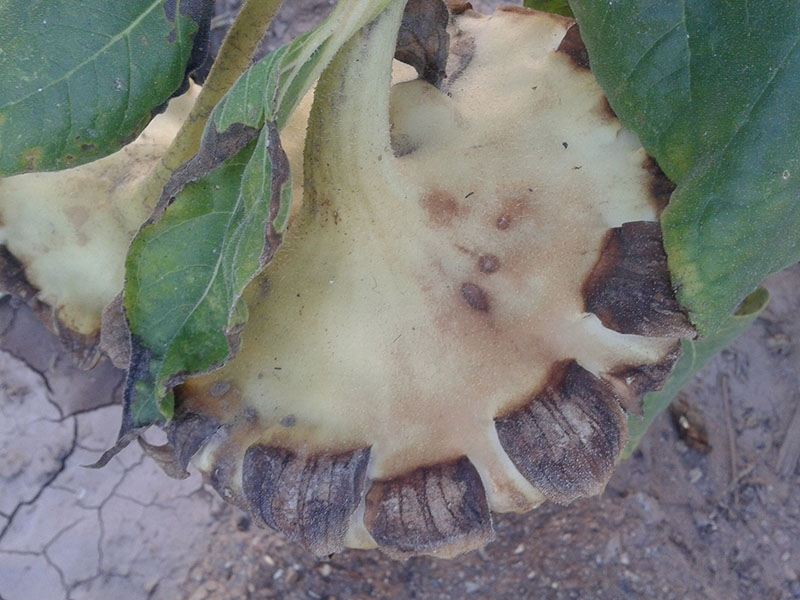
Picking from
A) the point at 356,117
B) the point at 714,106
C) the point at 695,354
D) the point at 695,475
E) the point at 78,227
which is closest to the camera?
the point at 714,106

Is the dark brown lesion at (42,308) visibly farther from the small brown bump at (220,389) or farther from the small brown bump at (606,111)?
the small brown bump at (606,111)

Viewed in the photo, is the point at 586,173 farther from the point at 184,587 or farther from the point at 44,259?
the point at 184,587

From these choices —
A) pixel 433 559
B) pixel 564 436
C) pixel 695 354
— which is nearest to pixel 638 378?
pixel 564 436

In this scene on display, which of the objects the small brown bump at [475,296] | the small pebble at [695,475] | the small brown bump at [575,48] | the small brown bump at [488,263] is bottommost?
the small pebble at [695,475]

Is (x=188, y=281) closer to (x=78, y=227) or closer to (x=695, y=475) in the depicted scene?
(x=78, y=227)

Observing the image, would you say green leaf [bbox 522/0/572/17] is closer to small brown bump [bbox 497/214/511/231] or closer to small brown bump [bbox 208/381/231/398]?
small brown bump [bbox 497/214/511/231]

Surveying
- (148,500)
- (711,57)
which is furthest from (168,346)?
(148,500)

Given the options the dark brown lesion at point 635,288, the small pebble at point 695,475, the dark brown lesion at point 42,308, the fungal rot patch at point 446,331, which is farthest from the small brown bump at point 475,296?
the small pebble at point 695,475
